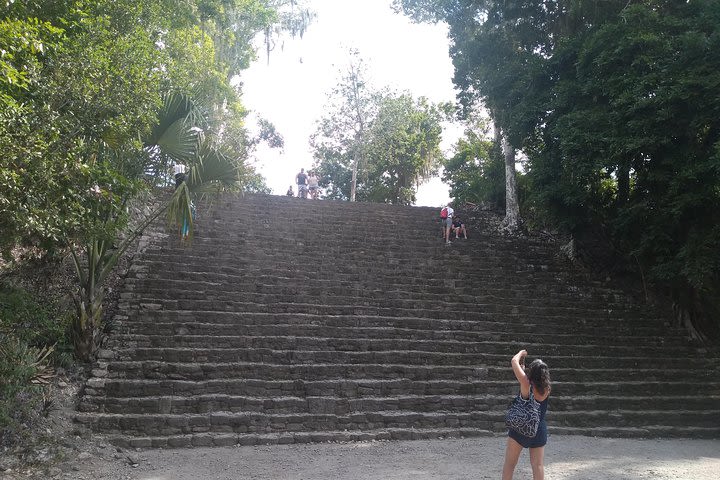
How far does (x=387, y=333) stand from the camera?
8641mm

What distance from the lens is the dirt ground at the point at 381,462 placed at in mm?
5344

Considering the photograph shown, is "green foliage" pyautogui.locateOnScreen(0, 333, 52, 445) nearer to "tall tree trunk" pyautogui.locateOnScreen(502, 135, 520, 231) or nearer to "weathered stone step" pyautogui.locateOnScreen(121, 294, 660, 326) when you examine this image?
"weathered stone step" pyautogui.locateOnScreen(121, 294, 660, 326)

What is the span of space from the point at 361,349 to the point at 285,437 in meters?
2.06

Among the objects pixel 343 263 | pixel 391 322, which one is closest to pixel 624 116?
pixel 391 322

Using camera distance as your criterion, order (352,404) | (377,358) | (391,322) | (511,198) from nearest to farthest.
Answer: (352,404), (377,358), (391,322), (511,198)

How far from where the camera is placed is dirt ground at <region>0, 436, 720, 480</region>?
5.34 meters

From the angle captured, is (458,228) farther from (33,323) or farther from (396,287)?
(33,323)

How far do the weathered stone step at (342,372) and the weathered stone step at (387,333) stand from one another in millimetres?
694

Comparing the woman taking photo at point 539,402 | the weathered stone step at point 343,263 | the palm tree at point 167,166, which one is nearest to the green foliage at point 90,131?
the palm tree at point 167,166

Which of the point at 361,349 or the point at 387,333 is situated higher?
the point at 387,333

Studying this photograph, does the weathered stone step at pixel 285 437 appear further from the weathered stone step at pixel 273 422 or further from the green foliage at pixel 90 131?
the green foliage at pixel 90 131

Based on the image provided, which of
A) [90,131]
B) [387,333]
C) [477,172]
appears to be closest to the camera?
[90,131]

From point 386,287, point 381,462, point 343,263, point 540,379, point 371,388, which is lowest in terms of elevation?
point 381,462

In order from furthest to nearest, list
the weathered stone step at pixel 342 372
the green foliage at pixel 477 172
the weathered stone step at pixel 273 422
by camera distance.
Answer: the green foliage at pixel 477 172 < the weathered stone step at pixel 342 372 < the weathered stone step at pixel 273 422
